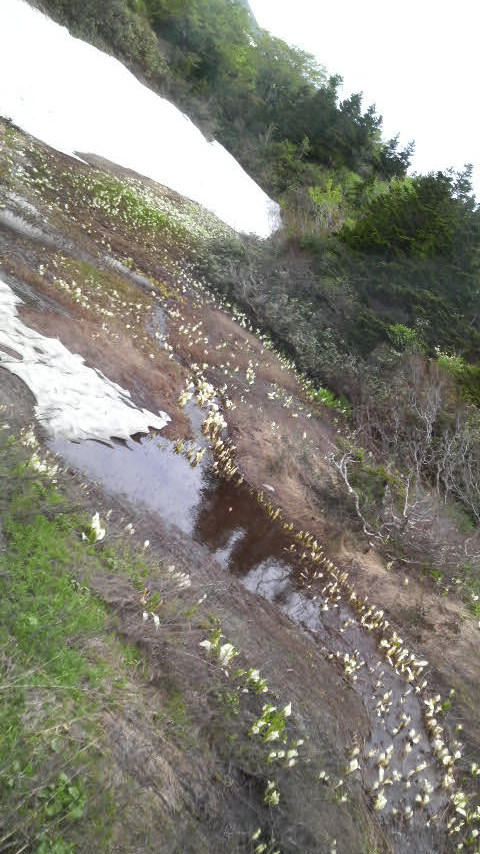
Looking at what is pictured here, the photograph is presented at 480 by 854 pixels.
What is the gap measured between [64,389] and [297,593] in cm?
463

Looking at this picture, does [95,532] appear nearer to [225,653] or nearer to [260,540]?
[225,653]

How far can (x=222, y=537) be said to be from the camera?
8.75 metres

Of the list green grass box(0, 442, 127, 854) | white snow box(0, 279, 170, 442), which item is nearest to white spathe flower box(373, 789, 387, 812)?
green grass box(0, 442, 127, 854)

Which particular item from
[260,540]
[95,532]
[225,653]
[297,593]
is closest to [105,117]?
[260,540]

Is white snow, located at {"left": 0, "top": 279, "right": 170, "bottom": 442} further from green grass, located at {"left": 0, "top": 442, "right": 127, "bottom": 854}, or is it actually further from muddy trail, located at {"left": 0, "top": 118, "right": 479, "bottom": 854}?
green grass, located at {"left": 0, "top": 442, "right": 127, "bottom": 854}

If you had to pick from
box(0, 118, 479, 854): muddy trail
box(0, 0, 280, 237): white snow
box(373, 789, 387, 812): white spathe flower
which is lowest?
box(373, 789, 387, 812): white spathe flower

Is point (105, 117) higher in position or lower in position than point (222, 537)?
higher

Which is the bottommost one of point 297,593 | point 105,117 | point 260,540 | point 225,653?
point 297,593

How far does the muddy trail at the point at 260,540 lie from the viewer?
5879mm

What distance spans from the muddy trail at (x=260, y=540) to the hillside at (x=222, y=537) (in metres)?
0.05

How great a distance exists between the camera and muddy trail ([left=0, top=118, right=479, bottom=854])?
5.88 meters

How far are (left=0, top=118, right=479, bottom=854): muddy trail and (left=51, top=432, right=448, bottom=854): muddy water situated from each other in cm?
3

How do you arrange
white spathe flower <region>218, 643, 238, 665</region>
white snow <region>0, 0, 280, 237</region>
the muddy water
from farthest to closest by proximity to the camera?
1. white snow <region>0, 0, 280, 237</region>
2. the muddy water
3. white spathe flower <region>218, 643, 238, 665</region>

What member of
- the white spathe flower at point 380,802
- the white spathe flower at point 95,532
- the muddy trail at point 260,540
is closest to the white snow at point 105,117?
the muddy trail at point 260,540
